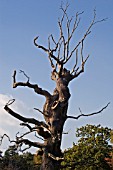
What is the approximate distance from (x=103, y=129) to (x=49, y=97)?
34.6 m

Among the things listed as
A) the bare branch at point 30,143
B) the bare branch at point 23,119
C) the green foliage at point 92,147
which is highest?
the green foliage at point 92,147

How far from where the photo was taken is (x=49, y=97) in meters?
11.0

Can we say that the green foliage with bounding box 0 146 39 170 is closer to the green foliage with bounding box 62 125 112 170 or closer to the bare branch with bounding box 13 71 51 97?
the bare branch with bounding box 13 71 51 97

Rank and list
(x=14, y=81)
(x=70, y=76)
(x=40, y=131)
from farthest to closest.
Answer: (x=70, y=76)
(x=14, y=81)
(x=40, y=131)

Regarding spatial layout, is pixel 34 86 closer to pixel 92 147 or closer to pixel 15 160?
pixel 15 160

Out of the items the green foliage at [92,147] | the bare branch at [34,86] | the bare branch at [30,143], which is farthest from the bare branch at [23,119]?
the green foliage at [92,147]

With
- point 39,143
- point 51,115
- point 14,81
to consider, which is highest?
Answer: point 14,81

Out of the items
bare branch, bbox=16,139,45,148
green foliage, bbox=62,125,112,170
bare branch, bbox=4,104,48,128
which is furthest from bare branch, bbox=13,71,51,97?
green foliage, bbox=62,125,112,170

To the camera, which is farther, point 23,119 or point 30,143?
point 23,119

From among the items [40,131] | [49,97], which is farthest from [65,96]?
[40,131]

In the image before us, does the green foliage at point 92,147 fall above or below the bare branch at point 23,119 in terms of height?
above

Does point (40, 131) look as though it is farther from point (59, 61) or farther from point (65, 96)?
point (59, 61)

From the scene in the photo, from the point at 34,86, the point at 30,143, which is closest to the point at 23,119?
the point at 30,143

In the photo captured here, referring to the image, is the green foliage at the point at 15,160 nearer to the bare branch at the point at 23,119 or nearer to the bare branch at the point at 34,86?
the bare branch at the point at 23,119
